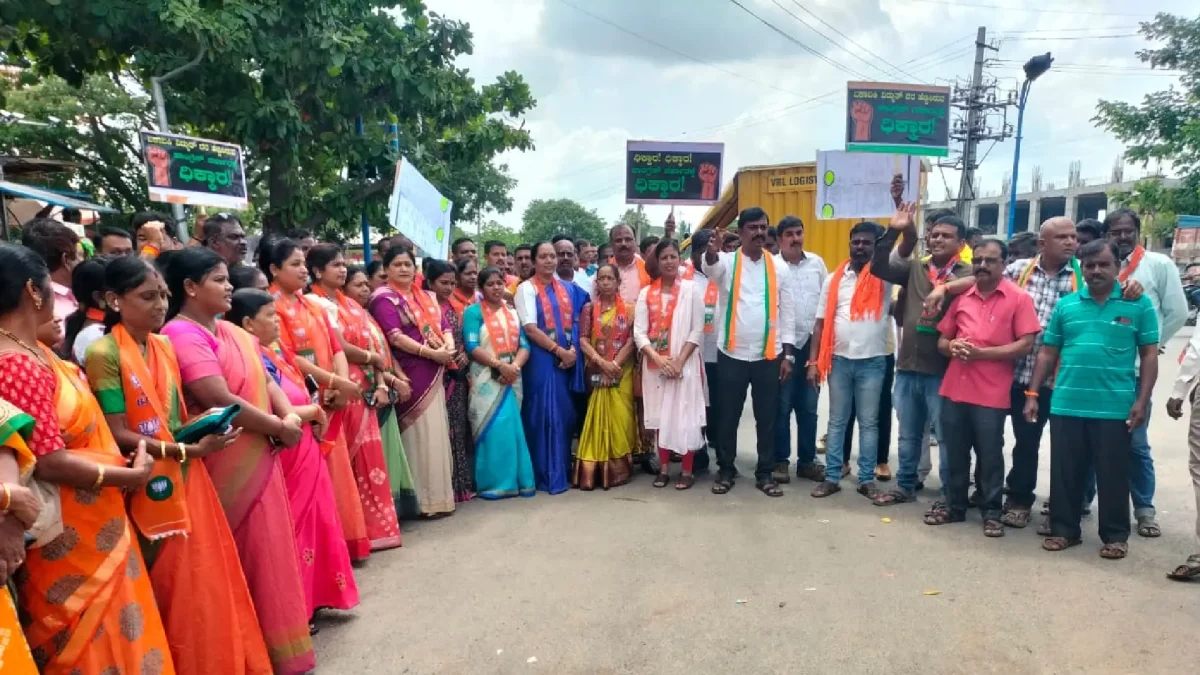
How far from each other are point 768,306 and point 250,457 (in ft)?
11.5

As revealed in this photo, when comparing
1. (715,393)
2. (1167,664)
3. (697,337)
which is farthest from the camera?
(715,393)

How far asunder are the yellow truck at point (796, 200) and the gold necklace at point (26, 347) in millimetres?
10541

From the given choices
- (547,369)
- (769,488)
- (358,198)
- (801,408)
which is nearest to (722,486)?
(769,488)

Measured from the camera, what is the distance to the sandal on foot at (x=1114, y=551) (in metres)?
3.94

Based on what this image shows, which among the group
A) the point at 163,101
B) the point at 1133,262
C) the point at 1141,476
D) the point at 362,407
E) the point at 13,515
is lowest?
the point at 1141,476

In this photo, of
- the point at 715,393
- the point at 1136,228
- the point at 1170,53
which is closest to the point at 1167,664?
the point at 1136,228

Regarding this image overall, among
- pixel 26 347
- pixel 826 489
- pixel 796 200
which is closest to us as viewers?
pixel 26 347

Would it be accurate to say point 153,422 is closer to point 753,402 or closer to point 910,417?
point 753,402

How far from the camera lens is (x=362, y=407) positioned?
13.9 ft

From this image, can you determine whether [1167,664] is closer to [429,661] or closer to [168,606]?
[429,661]

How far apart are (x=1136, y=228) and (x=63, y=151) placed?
61.1 feet

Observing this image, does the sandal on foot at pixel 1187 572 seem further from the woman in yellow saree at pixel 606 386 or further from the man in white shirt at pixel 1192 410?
the woman in yellow saree at pixel 606 386

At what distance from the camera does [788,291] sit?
5207 millimetres

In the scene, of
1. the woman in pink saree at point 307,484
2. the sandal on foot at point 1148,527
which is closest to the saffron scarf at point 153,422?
the woman in pink saree at point 307,484
